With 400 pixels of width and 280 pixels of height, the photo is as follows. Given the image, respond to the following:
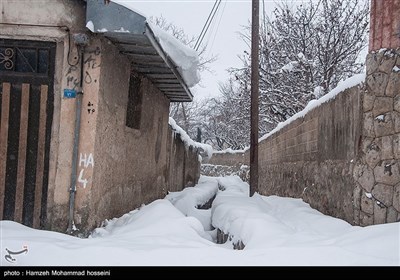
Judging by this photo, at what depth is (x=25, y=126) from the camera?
5.19m

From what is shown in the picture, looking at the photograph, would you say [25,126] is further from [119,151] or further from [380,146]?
[380,146]

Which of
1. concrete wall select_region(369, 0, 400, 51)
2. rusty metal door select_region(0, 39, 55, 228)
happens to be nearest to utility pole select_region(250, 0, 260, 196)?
concrete wall select_region(369, 0, 400, 51)

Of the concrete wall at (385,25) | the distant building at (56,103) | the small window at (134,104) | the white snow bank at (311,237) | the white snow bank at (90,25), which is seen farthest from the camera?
the small window at (134,104)

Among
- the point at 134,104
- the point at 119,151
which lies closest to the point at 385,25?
the point at 119,151

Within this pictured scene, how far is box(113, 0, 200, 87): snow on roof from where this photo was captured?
5651 millimetres

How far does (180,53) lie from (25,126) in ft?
8.55

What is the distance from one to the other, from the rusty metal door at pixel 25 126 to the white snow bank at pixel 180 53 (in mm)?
1456

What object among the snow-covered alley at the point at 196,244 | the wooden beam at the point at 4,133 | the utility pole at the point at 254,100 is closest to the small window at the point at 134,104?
the snow-covered alley at the point at 196,244

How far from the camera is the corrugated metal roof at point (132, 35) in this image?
4.94m

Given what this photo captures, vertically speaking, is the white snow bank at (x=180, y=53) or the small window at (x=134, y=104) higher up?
the white snow bank at (x=180, y=53)

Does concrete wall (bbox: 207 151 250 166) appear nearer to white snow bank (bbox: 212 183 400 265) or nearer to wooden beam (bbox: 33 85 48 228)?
white snow bank (bbox: 212 183 400 265)

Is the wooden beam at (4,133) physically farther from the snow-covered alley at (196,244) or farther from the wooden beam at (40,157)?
the snow-covered alley at (196,244)

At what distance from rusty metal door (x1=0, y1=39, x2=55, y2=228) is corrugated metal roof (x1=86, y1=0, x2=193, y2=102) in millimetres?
762

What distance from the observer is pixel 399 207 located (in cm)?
441
